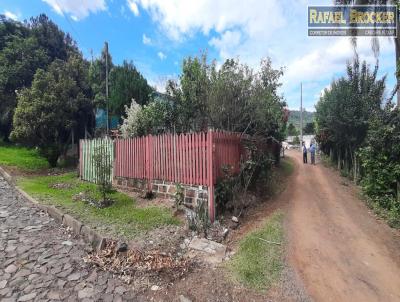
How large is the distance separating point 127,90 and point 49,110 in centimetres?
451

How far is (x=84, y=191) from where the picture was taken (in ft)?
30.4

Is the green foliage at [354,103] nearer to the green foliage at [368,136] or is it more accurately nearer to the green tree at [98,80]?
the green foliage at [368,136]

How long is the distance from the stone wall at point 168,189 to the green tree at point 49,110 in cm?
836

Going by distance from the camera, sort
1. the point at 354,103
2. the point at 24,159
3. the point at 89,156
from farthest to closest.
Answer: the point at 24,159
the point at 354,103
the point at 89,156

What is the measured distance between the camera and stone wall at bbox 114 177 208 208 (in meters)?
6.63

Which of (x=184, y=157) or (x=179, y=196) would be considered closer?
(x=179, y=196)

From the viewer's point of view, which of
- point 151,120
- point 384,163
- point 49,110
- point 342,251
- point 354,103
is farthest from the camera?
point 49,110

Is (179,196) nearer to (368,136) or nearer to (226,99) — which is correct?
(226,99)

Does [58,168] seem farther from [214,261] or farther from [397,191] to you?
[397,191]

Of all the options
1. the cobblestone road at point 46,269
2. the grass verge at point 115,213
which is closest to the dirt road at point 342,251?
the grass verge at point 115,213

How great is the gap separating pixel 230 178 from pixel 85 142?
25.3ft

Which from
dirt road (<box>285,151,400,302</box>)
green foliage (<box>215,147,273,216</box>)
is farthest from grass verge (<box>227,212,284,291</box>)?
green foliage (<box>215,147,273,216</box>)

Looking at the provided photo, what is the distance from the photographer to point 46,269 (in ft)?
14.8

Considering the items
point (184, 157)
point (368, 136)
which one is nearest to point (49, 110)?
point (184, 157)
